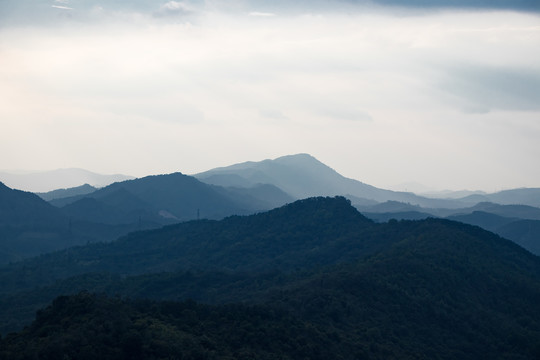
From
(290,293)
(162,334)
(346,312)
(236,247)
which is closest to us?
(162,334)

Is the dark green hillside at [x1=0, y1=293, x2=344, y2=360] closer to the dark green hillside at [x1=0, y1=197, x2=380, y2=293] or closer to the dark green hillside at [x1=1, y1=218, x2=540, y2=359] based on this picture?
the dark green hillside at [x1=1, y1=218, x2=540, y2=359]

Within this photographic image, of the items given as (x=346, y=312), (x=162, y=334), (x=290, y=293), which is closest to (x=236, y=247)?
(x=290, y=293)

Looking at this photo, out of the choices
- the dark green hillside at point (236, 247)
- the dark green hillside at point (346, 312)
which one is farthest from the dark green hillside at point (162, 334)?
the dark green hillside at point (236, 247)

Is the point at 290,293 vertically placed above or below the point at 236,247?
below

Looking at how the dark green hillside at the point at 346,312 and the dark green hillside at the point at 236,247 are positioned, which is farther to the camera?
the dark green hillside at the point at 236,247

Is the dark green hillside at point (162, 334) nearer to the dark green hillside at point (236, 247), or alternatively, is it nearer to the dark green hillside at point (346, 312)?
the dark green hillside at point (346, 312)

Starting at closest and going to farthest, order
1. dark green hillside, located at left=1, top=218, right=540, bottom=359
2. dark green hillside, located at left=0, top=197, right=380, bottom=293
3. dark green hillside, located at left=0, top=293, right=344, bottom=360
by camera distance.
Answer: dark green hillside, located at left=0, top=293, right=344, bottom=360 < dark green hillside, located at left=1, top=218, right=540, bottom=359 < dark green hillside, located at left=0, top=197, right=380, bottom=293

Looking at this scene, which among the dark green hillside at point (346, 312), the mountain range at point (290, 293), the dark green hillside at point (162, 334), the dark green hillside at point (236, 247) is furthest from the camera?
the dark green hillside at point (236, 247)

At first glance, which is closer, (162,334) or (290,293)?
(162,334)

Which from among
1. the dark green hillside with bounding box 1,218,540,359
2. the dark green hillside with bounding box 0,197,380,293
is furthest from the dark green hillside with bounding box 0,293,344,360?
the dark green hillside with bounding box 0,197,380,293

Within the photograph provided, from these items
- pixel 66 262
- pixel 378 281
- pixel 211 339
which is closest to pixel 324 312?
pixel 378 281

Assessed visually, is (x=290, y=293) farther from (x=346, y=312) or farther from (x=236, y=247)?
(x=236, y=247)

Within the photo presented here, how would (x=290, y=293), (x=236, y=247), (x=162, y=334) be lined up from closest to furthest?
(x=162, y=334) < (x=290, y=293) < (x=236, y=247)
